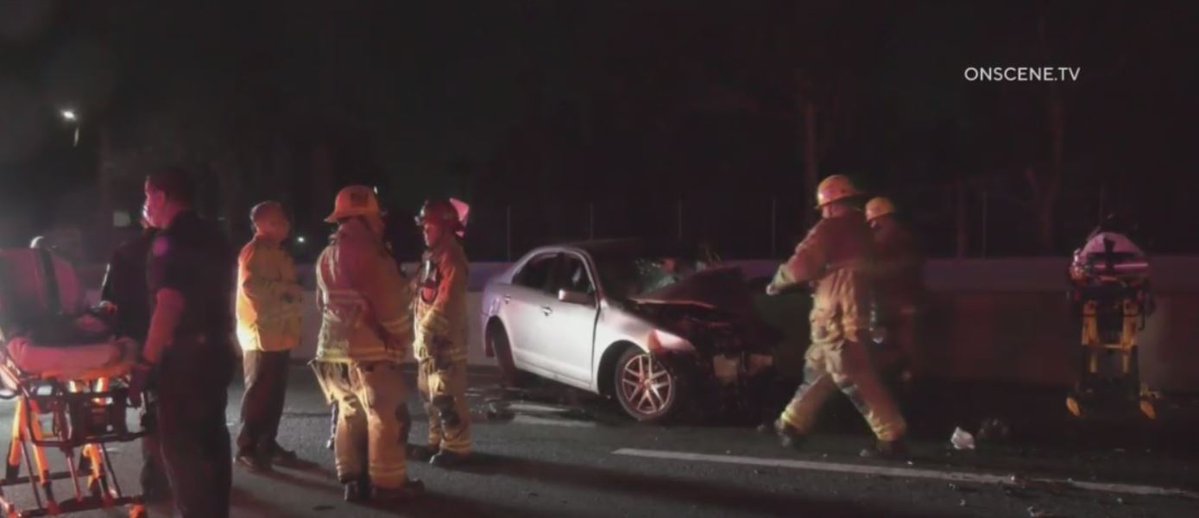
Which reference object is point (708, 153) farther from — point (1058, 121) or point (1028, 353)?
point (1028, 353)

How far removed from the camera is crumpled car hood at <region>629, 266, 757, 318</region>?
32.0ft

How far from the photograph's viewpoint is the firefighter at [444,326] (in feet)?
25.5

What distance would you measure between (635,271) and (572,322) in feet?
2.25

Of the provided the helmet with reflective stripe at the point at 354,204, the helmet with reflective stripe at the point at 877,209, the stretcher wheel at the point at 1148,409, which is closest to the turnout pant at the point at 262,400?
the helmet with reflective stripe at the point at 354,204

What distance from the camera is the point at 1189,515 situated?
6.52 meters

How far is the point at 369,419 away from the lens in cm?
686

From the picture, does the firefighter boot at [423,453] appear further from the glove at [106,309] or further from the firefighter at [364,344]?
the glove at [106,309]

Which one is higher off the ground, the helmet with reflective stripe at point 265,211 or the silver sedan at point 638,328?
the helmet with reflective stripe at point 265,211

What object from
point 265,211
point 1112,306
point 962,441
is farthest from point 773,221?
point 265,211

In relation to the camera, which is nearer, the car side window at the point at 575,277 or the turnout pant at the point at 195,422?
the turnout pant at the point at 195,422

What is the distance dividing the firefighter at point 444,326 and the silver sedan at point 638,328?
2035mm

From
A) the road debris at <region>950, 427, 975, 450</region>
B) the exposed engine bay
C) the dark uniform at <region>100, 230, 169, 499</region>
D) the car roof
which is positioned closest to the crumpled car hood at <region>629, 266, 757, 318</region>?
the exposed engine bay

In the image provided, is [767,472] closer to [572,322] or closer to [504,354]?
[572,322]

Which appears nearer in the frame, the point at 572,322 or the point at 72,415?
the point at 72,415
